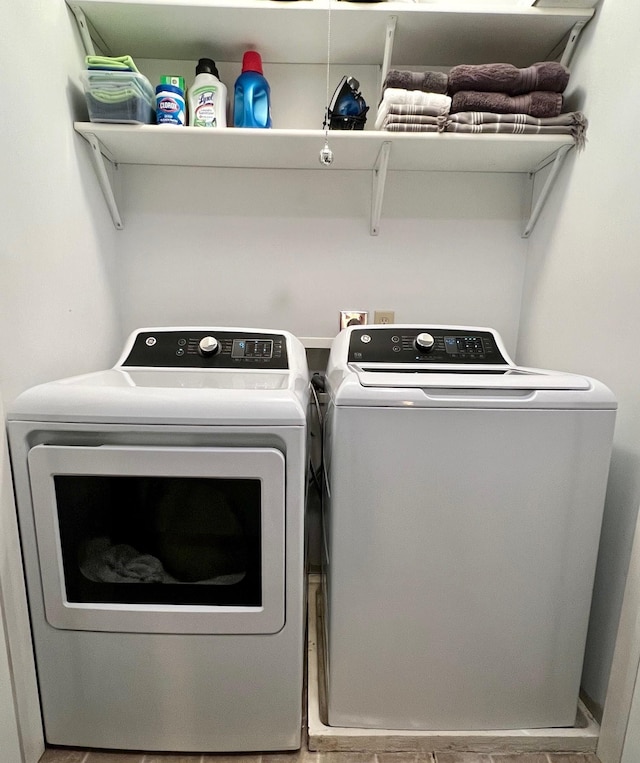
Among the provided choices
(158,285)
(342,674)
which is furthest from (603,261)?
(158,285)

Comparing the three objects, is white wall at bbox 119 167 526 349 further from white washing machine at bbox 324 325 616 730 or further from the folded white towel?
white washing machine at bbox 324 325 616 730

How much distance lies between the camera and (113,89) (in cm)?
121

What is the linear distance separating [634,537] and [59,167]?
1.81 m

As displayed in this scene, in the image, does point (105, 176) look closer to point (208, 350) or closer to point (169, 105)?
point (169, 105)

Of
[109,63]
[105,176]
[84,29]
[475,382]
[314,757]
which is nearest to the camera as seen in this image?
[475,382]

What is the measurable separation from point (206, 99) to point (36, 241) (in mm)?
697

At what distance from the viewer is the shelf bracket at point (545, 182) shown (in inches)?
53.3

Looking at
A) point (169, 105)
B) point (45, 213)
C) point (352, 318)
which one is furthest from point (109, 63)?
point (352, 318)

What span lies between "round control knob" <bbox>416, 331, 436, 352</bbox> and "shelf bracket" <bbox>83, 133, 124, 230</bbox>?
1185 millimetres

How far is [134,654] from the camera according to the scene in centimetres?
100

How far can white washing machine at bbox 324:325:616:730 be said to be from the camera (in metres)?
0.95

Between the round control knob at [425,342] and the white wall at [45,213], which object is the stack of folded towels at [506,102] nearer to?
the round control knob at [425,342]

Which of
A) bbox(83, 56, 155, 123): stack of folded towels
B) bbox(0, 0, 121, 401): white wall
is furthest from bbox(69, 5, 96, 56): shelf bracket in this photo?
bbox(83, 56, 155, 123): stack of folded towels

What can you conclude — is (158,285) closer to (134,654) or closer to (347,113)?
(347,113)
